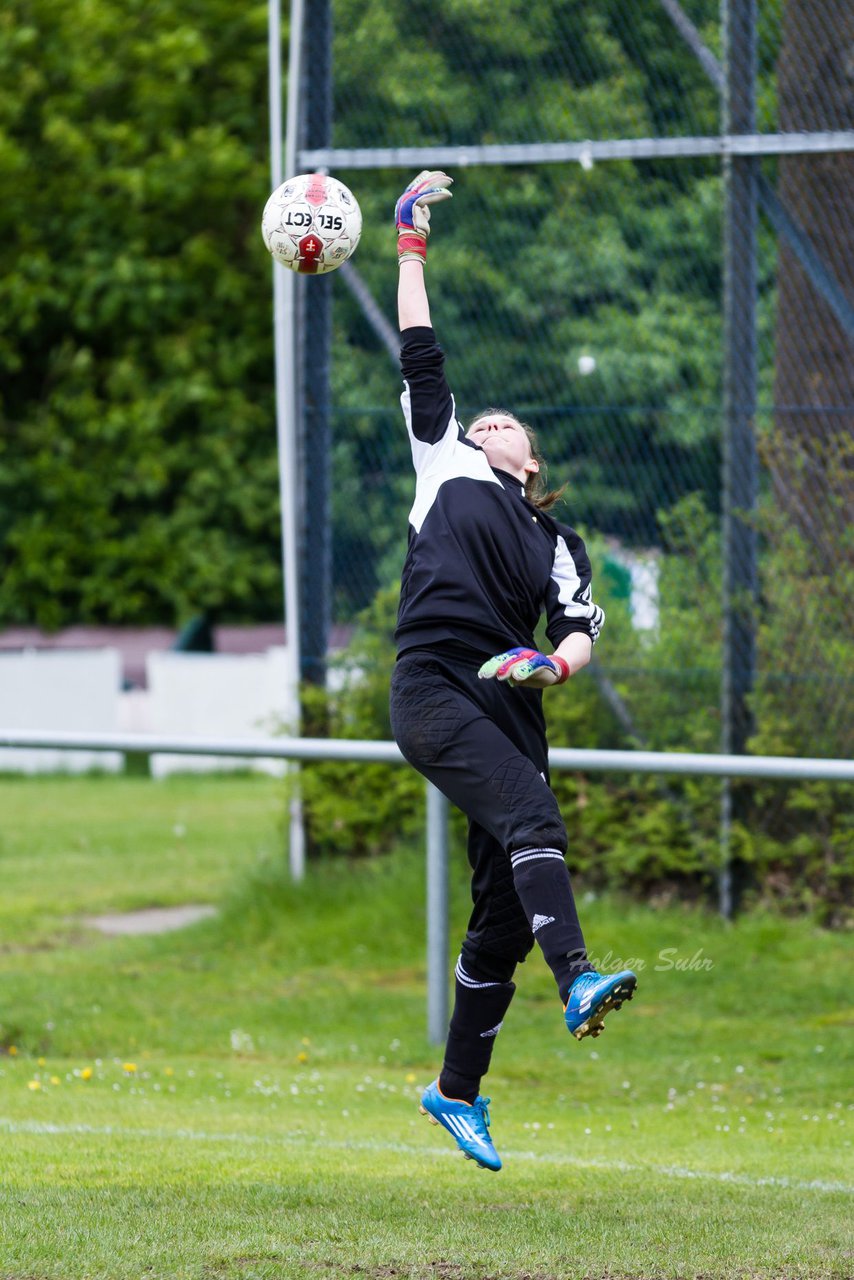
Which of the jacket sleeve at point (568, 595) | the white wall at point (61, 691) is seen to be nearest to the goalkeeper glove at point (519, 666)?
the jacket sleeve at point (568, 595)

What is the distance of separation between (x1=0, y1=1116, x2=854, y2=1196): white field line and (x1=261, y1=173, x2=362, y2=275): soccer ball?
2.94 metres

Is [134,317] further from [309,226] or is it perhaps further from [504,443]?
[504,443]

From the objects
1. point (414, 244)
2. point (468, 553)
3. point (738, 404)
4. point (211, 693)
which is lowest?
point (211, 693)

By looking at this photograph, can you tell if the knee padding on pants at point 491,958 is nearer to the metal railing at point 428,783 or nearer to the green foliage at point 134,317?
the metal railing at point 428,783

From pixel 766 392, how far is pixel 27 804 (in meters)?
9.52

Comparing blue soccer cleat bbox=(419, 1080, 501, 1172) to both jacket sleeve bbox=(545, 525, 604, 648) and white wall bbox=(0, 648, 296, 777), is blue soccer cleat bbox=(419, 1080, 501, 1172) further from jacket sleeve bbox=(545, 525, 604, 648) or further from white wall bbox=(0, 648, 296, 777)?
white wall bbox=(0, 648, 296, 777)

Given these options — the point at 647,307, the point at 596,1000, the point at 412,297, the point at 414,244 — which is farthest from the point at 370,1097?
the point at 647,307

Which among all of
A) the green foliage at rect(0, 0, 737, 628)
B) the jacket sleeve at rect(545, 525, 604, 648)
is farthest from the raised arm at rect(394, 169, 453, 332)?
the green foliage at rect(0, 0, 737, 628)

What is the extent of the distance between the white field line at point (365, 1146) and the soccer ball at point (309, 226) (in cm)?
294

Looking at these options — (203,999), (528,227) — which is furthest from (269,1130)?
(528,227)

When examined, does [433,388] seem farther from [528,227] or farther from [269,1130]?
[528,227]

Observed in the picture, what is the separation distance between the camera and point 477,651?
481 cm

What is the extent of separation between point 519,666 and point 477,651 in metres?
0.41

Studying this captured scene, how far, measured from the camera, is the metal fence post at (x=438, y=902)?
7488 mm
